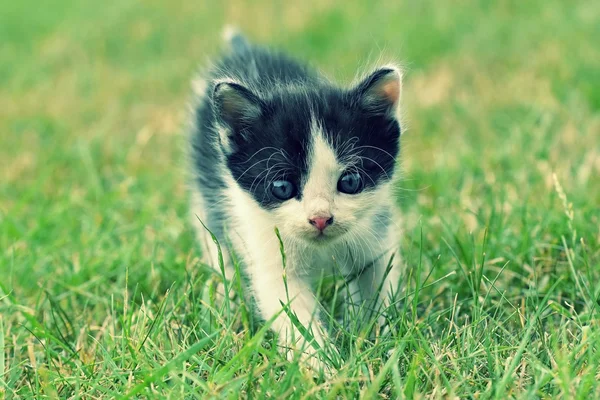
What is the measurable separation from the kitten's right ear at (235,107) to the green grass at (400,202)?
663mm

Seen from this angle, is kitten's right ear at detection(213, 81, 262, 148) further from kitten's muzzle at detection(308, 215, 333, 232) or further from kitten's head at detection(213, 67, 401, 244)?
kitten's muzzle at detection(308, 215, 333, 232)

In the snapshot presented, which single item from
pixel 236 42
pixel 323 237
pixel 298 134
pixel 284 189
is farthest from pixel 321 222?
pixel 236 42

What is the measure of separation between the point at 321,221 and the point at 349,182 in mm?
259

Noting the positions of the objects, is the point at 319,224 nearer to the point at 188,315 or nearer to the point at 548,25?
the point at 188,315

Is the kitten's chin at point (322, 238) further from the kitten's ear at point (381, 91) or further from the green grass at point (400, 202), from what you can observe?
the kitten's ear at point (381, 91)

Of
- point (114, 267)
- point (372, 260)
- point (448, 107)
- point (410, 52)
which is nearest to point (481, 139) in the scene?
point (448, 107)

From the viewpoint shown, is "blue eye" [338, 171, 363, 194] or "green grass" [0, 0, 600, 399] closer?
"green grass" [0, 0, 600, 399]

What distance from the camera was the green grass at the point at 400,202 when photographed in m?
2.51

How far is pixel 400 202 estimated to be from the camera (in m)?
4.45

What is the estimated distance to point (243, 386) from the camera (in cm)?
243

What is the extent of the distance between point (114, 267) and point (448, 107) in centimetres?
364

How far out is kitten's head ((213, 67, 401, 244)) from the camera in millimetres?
2818

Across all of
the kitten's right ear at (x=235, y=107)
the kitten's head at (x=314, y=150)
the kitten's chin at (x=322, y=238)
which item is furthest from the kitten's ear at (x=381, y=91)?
the kitten's chin at (x=322, y=238)

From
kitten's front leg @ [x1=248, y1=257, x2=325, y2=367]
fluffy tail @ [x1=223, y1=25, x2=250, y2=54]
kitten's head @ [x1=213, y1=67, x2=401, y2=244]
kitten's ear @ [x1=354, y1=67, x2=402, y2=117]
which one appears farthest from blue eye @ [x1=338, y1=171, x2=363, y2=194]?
fluffy tail @ [x1=223, y1=25, x2=250, y2=54]
